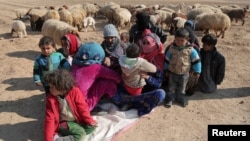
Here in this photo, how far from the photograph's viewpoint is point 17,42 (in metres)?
11.2

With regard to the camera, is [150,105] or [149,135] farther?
[150,105]

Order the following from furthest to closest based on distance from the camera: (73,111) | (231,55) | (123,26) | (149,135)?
(123,26) < (231,55) < (149,135) < (73,111)

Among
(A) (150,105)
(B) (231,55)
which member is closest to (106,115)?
(A) (150,105)

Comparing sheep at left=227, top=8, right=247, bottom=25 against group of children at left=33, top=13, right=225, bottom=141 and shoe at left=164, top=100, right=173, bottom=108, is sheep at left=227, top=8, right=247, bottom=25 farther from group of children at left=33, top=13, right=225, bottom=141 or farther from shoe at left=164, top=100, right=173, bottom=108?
shoe at left=164, top=100, right=173, bottom=108

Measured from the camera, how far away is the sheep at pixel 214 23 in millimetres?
12882

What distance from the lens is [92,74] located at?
5.39 m

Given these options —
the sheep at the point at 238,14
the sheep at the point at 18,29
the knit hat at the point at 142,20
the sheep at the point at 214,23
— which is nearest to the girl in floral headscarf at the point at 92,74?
the knit hat at the point at 142,20

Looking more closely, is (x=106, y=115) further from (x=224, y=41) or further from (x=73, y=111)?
(x=224, y=41)

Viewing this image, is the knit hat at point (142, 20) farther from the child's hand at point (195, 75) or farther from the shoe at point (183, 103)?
the shoe at point (183, 103)

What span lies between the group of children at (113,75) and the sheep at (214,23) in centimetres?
693

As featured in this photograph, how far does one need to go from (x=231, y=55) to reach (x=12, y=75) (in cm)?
606

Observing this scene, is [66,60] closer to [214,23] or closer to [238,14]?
[214,23]

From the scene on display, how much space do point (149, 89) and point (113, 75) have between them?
2.77 feet

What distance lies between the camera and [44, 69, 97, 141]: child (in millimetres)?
4602
